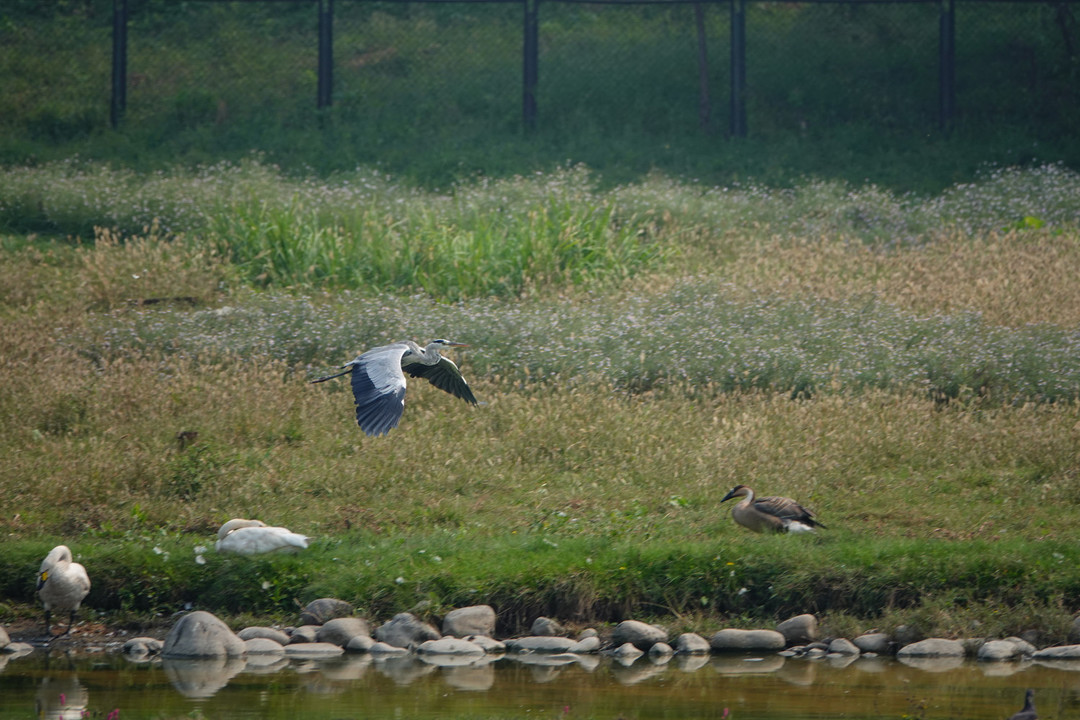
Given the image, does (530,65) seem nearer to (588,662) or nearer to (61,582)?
(61,582)

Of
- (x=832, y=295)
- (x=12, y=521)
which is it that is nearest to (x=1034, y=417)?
(x=832, y=295)

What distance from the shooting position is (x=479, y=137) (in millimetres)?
19312

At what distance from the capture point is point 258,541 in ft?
25.8

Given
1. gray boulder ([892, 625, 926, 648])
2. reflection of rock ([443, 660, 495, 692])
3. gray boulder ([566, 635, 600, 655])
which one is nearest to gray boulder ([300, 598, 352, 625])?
reflection of rock ([443, 660, 495, 692])

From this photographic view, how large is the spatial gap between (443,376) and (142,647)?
2703 millimetres

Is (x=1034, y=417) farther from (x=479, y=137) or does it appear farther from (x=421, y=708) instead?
(x=479, y=137)

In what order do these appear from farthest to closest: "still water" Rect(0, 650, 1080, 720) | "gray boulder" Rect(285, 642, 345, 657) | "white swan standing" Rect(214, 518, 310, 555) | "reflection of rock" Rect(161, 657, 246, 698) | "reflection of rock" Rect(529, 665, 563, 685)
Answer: "white swan standing" Rect(214, 518, 310, 555) < "gray boulder" Rect(285, 642, 345, 657) < "reflection of rock" Rect(529, 665, 563, 685) < "reflection of rock" Rect(161, 657, 246, 698) < "still water" Rect(0, 650, 1080, 720)

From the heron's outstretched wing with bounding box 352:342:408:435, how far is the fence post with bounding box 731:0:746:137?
1242 centimetres

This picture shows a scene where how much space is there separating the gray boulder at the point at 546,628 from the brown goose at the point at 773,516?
155 centimetres

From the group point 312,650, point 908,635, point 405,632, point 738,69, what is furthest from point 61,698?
point 738,69

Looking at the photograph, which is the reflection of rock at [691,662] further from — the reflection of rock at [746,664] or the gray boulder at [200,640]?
the gray boulder at [200,640]

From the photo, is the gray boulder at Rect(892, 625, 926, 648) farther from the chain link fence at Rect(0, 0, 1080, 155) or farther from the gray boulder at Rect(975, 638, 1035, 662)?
the chain link fence at Rect(0, 0, 1080, 155)

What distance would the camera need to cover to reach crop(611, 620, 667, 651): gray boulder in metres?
7.35

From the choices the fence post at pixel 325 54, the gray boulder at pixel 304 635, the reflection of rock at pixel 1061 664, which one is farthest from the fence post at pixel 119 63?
the reflection of rock at pixel 1061 664
